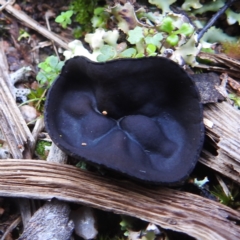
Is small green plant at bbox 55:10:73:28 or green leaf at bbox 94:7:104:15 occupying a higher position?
green leaf at bbox 94:7:104:15

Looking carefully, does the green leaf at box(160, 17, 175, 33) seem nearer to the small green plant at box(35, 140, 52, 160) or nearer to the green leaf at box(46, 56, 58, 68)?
the green leaf at box(46, 56, 58, 68)

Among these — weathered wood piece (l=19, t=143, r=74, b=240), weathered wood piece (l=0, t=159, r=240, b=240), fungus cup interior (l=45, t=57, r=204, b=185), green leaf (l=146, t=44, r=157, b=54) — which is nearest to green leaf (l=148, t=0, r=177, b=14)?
green leaf (l=146, t=44, r=157, b=54)

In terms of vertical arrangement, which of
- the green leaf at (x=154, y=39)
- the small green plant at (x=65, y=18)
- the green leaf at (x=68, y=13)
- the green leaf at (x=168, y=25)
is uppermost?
the green leaf at (x=168, y=25)

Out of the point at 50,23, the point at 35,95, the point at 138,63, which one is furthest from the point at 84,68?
the point at 50,23

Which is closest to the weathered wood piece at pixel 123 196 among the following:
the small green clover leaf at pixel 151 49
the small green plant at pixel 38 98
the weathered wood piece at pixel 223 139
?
the weathered wood piece at pixel 223 139

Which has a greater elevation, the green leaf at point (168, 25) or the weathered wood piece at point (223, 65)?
the green leaf at point (168, 25)

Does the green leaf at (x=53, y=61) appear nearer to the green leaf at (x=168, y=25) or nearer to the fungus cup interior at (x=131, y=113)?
the fungus cup interior at (x=131, y=113)
